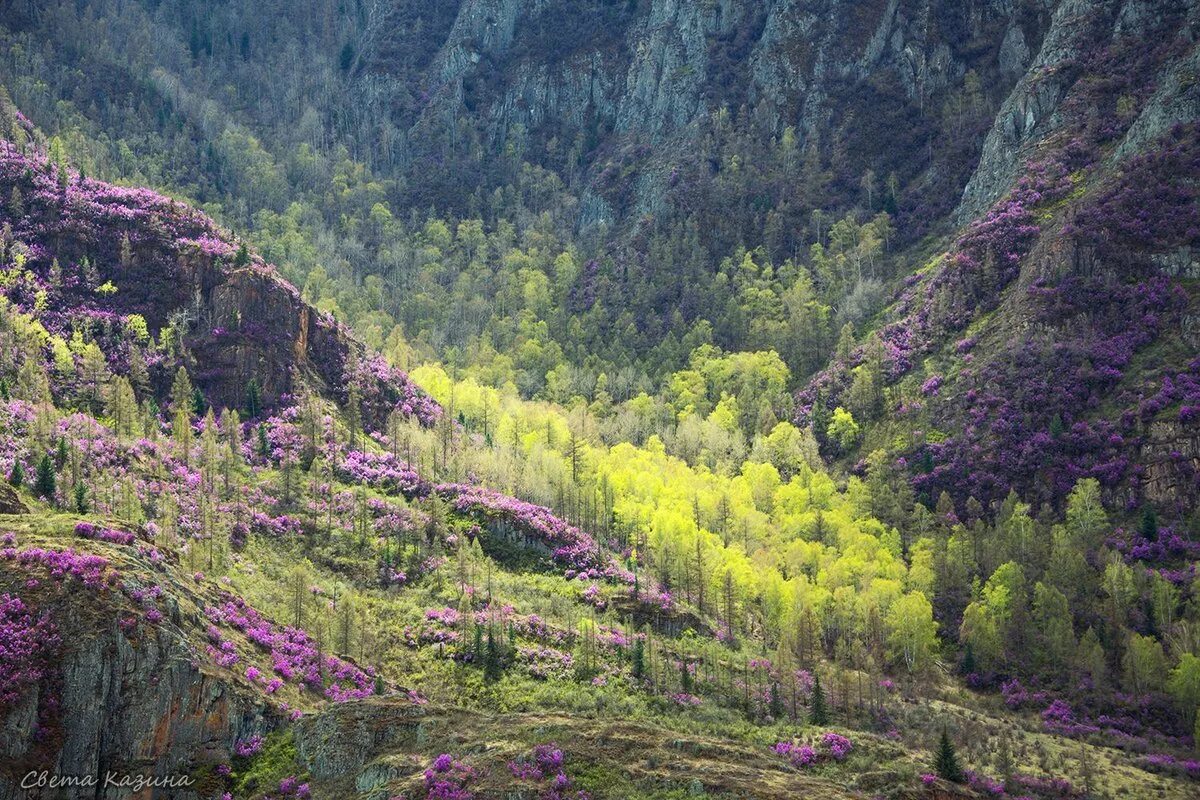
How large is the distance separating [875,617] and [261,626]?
209 feet

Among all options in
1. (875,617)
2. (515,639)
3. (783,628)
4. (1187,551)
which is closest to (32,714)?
(515,639)

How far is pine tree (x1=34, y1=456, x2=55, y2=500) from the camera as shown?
103062mm

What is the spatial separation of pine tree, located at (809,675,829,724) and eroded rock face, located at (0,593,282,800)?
4554cm

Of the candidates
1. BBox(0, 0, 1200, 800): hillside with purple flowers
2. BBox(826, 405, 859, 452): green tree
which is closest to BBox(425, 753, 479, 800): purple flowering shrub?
BBox(0, 0, 1200, 800): hillside with purple flowers

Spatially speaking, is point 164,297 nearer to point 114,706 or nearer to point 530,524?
point 530,524

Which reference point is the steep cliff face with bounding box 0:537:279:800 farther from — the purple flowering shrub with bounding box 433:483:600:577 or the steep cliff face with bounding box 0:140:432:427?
the steep cliff face with bounding box 0:140:432:427

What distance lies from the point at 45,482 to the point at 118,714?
39609 millimetres

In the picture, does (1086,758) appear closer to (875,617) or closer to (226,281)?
(875,617)

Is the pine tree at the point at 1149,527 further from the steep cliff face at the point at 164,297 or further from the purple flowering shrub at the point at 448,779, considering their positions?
the purple flowering shrub at the point at 448,779

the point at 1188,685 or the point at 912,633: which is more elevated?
the point at 912,633

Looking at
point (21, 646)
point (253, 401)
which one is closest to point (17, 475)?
point (21, 646)

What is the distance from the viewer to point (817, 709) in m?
99.3

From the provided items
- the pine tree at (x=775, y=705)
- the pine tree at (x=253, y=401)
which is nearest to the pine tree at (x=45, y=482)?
the pine tree at (x=253, y=401)

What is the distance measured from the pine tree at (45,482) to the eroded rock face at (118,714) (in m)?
34.7
